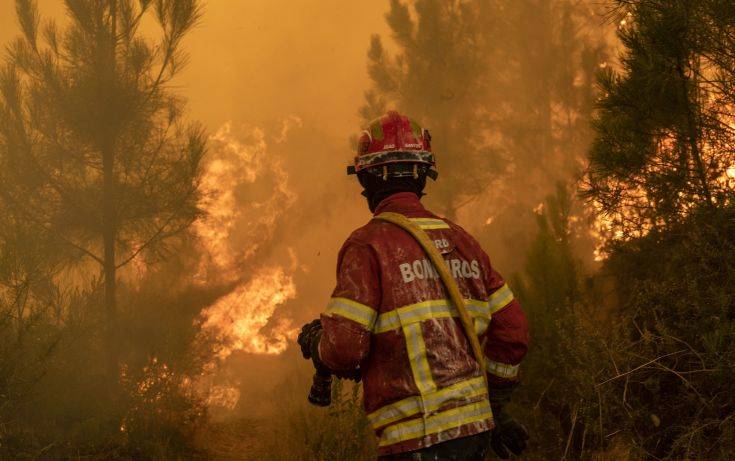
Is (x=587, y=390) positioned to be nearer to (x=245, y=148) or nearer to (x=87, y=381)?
(x=87, y=381)

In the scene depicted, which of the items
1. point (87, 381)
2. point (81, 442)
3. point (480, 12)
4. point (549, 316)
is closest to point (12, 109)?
point (87, 381)

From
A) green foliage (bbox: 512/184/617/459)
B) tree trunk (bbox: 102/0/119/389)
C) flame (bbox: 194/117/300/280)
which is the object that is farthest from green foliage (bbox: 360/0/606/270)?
flame (bbox: 194/117/300/280)

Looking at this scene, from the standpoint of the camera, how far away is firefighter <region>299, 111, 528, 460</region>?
2.08 meters

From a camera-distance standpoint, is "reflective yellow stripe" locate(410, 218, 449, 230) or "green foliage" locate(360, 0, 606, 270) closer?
"reflective yellow stripe" locate(410, 218, 449, 230)

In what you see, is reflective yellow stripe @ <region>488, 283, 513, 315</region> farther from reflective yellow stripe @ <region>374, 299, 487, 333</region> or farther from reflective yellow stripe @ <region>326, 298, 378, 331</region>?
reflective yellow stripe @ <region>326, 298, 378, 331</region>

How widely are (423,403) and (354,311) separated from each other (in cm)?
41

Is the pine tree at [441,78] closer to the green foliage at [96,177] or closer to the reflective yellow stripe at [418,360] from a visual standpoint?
the green foliage at [96,177]

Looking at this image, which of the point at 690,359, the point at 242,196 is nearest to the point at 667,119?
the point at 690,359

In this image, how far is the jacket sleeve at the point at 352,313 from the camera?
6.72ft

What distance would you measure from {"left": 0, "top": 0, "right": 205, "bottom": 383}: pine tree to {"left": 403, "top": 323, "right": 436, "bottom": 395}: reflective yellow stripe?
7.17m

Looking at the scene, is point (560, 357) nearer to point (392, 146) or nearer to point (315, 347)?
point (392, 146)

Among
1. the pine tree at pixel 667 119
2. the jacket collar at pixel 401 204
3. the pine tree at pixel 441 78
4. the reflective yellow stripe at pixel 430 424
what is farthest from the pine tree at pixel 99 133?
the pine tree at pixel 441 78

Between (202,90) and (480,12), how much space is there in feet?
133

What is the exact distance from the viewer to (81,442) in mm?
5973
